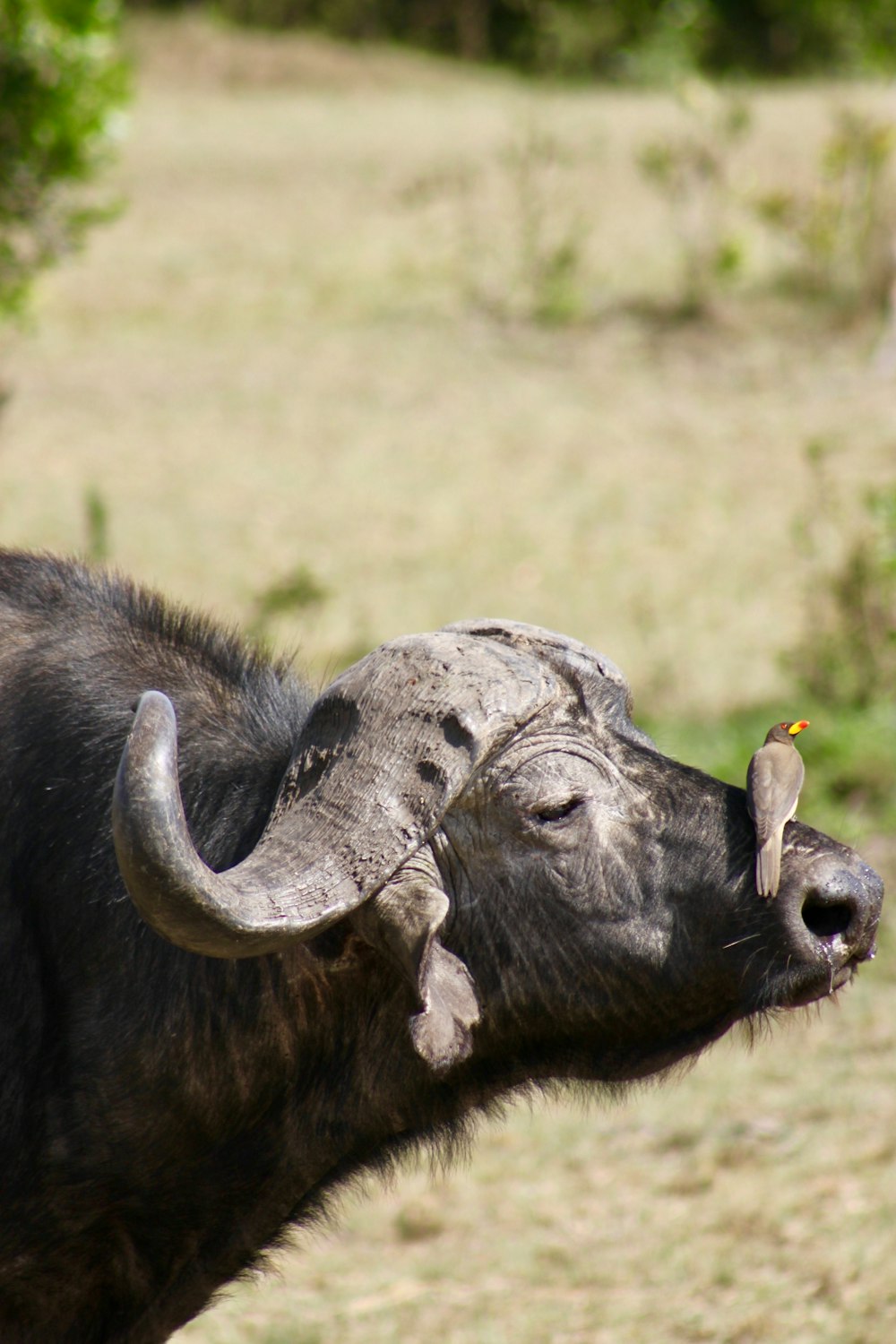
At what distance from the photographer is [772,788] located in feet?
9.96

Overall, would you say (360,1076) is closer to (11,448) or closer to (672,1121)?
(672,1121)

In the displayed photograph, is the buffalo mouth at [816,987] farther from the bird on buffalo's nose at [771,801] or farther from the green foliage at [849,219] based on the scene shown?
the green foliage at [849,219]

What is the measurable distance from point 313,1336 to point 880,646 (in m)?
4.97

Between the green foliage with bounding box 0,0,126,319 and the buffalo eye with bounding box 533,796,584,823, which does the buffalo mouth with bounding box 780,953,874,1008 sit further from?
the green foliage with bounding box 0,0,126,319

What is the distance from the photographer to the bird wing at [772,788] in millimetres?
2959

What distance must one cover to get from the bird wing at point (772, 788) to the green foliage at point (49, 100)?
5.62 metres

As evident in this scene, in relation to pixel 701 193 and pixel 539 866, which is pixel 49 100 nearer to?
pixel 539 866

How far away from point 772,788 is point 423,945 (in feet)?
2.42

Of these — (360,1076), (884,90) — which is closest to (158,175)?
(884,90)

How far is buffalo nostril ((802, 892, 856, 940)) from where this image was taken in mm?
2914

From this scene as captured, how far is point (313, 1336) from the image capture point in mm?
4398

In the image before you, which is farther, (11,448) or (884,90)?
(884,90)

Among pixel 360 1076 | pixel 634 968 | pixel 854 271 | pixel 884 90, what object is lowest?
pixel 360 1076

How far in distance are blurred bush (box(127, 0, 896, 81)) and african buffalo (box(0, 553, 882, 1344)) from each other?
29.2 meters
